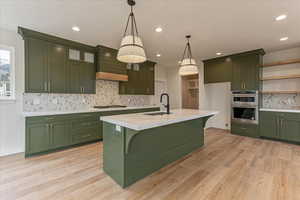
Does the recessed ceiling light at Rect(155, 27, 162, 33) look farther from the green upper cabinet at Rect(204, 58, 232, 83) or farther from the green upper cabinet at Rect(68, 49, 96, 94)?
the green upper cabinet at Rect(204, 58, 232, 83)

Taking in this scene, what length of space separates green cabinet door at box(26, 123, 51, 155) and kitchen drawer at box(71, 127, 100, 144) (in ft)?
1.68

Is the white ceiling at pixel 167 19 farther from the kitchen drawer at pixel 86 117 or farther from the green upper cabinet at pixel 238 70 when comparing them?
the kitchen drawer at pixel 86 117

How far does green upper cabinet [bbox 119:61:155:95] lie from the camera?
5141 millimetres

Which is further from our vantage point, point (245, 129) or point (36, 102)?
point (245, 129)

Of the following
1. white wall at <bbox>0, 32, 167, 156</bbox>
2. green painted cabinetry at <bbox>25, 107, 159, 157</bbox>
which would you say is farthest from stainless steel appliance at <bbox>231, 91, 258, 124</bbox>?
white wall at <bbox>0, 32, 167, 156</bbox>

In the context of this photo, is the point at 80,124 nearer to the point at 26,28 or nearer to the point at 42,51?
the point at 42,51

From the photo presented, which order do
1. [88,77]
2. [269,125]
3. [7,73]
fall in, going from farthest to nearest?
[269,125]
[88,77]
[7,73]

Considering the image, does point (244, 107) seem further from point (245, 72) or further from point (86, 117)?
point (86, 117)

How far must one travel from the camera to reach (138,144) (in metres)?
2.14

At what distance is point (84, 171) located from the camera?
2422mm

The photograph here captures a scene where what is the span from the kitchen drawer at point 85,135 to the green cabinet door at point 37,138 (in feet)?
1.68

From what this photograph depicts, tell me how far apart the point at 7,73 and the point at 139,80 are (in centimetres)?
359

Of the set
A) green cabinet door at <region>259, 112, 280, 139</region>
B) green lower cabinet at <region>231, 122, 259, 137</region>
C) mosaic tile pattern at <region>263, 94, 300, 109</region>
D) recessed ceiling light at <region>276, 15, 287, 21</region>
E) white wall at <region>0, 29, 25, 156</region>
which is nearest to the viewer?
recessed ceiling light at <region>276, 15, 287, 21</region>

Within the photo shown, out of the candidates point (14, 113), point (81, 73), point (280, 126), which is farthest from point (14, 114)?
point (280, 126)
